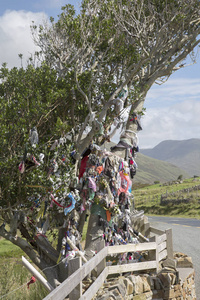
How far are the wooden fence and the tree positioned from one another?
1.97m

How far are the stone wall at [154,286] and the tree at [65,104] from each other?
2422 mm

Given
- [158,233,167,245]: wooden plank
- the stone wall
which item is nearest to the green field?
the stone wall

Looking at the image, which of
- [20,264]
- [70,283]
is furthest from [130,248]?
[20,264]

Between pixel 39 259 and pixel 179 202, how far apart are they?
114 feet

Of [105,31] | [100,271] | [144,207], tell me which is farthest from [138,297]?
[144,207]

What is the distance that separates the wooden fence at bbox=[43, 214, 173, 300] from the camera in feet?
16.5

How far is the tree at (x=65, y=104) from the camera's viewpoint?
383 inches

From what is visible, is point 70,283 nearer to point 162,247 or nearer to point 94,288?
point 94,288

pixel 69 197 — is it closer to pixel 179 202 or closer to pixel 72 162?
pixel 72 162

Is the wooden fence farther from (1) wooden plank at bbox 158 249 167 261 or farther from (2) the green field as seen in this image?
(2) the green field

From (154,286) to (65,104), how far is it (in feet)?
20.8

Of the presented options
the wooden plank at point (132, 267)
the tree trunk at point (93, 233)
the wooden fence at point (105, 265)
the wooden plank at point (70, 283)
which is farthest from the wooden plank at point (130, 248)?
the tree trunk at point (93, 233)

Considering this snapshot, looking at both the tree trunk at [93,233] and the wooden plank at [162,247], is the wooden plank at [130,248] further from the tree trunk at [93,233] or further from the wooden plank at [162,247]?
the tree trunk at [93,233]

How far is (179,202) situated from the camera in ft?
143
